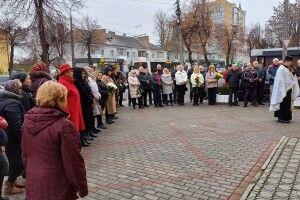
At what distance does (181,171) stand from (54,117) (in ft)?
12.2

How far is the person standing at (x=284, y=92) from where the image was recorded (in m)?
11.7

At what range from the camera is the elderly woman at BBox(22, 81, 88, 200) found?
3533 mm

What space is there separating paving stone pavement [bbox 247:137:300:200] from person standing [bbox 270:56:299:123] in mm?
3619

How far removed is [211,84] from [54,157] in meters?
13.9

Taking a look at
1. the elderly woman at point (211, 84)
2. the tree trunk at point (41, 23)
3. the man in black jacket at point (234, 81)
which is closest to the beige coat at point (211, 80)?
the elderly woman at point (211, 84)

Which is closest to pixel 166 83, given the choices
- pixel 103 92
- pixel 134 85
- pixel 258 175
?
pixel 134 85

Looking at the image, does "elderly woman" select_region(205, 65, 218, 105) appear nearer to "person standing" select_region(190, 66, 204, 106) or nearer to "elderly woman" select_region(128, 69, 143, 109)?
"person standing" select_region(190, 66, 204, 106)

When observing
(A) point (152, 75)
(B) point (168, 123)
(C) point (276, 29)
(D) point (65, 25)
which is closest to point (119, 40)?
(C) point (276, 29)

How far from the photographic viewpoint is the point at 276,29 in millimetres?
45500

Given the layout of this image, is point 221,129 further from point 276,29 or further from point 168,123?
point 276,29

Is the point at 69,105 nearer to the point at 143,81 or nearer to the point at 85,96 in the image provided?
the point at 85,96

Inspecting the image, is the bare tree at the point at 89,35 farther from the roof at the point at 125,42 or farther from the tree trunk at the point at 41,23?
the tree trunk at the point at 41,23

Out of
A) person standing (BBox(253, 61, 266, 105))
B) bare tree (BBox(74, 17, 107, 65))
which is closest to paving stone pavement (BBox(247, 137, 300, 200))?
person standing (BBox(253, 61, 266, 105))

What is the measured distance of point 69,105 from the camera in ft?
26.9
